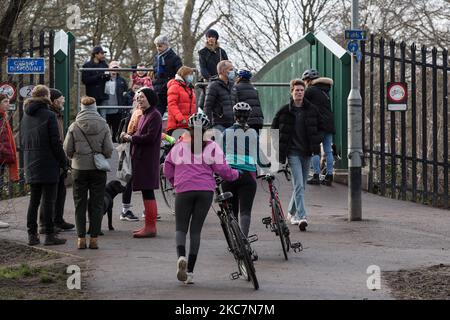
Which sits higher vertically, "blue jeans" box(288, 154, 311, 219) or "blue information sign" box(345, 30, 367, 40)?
"blue information sign" box(345, 30, 367, 40)

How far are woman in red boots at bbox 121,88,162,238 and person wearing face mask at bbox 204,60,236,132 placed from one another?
2163mm

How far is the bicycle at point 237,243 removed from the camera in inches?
393

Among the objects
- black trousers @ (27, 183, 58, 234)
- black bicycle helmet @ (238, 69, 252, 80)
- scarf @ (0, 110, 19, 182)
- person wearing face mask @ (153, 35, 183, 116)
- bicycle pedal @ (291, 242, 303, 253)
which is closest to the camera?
bicycle pedal @ (291, 242, 303, 253)

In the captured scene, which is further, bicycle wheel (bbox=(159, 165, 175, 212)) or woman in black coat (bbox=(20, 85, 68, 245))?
bicycle wheel (bbox=(159, 165, 175, 212))

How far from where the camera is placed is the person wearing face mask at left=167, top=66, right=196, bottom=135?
15797 millimetres

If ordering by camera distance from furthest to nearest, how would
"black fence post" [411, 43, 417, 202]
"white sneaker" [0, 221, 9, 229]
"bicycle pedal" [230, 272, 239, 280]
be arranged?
"black fence post" [411, 43, 417, 202], "white sneaker" [0, 221, 9, 229], "bicycle pedal" [230, 272, 239, 280]

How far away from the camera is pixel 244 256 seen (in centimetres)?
1002

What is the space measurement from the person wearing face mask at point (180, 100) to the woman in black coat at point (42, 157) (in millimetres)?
3053

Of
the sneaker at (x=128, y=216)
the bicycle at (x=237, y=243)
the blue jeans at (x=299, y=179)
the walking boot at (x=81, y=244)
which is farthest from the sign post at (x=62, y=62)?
the bicycle at (x=237, y=243)

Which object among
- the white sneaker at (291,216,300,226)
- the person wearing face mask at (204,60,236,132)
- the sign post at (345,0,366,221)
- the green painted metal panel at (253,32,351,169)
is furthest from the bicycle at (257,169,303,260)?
the green painted metal panel at (253,32,351,169)

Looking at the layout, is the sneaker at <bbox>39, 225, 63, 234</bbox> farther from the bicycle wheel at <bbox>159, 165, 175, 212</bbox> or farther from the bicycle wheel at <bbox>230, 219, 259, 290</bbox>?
the bicycle wheel at <bbox>230, 219, 259, 290</bbox>

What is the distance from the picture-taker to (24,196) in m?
18.0

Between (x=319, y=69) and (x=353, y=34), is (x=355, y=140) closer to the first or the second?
(x=353, y=34)
